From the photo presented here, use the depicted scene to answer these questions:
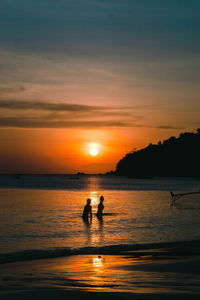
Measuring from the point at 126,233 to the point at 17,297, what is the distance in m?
15.3

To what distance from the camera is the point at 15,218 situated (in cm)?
3344

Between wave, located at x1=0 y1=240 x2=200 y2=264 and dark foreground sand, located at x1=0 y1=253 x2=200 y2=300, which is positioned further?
wave, located at x1=0 y1=240 x2=200 y2=264

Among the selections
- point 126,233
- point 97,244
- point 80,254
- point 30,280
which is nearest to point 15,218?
point 126,233

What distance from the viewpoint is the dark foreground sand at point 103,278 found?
32.9ft

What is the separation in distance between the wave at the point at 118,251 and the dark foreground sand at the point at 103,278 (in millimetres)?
917

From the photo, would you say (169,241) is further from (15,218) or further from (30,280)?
(15,218)

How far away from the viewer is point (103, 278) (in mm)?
12008

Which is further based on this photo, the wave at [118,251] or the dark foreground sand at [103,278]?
the wave at [118,251]

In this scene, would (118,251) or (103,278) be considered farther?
(118,251)

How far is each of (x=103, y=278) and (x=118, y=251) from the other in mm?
6304

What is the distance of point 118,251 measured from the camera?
1822 centimetres

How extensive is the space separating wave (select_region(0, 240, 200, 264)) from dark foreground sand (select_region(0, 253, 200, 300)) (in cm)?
92

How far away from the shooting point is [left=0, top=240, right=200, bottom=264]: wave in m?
16.9

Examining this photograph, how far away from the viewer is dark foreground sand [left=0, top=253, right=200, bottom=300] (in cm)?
1003
